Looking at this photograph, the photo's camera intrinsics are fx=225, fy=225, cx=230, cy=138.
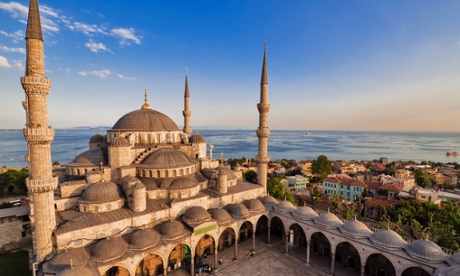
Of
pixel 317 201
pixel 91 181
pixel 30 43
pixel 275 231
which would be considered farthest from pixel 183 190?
pixel 317 201

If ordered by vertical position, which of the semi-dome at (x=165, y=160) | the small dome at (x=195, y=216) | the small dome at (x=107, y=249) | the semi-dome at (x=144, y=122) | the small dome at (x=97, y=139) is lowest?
the small dome at (x=107, y=249)

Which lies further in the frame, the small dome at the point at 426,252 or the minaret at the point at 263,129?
the minaret at the point at 263,129

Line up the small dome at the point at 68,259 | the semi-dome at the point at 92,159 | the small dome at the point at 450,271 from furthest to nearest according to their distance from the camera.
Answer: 1. the semi-dome at the point at 92,159
2. the small dome at the point at 68,259
3. the small dome at the point at 450,271

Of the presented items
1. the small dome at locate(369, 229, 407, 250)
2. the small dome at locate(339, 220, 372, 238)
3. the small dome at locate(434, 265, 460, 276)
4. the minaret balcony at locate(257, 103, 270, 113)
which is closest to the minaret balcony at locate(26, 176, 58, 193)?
the small dome at locate(339, 220, 372, 238)

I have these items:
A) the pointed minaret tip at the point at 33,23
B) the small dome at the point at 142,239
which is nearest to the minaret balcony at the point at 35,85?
the pointed minaret tip at the point at 33,23

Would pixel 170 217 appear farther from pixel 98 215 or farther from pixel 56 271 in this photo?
pixel 56 271

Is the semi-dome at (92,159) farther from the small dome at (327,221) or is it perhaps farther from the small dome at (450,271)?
the small dome at (450,271)

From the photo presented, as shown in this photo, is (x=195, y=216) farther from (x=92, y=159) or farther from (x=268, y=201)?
(x=92, y=159)

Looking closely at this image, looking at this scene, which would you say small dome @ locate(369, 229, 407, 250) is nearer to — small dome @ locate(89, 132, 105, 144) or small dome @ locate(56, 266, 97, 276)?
small dome @ locate(56, 266, 97, 276)
